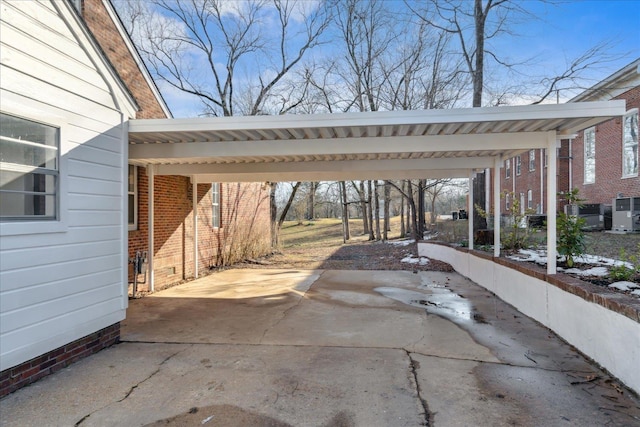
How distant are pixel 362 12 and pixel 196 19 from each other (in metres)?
7.80

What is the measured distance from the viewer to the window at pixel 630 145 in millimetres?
15008

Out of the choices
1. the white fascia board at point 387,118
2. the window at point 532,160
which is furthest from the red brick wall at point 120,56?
the window at point 532,160

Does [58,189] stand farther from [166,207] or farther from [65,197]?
[166,207]

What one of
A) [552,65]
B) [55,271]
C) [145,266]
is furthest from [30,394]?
[552,65]

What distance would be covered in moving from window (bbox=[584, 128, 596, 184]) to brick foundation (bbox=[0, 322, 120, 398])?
20726mm

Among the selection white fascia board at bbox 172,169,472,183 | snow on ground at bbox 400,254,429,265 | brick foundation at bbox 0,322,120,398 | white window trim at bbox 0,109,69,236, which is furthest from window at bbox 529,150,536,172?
white window trim at bbox 0,109,69,236

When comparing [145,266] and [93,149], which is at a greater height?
[93,149]

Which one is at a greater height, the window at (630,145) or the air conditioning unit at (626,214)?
the window at (630,145)

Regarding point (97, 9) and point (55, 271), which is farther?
point (97, 9)

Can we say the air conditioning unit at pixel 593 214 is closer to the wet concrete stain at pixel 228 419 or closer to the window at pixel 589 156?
the window at pixel 589 156

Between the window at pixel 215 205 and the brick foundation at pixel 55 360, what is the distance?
6.96 m

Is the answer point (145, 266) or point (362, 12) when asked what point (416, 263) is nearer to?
point (145, 266)

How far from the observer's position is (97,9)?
7035mm

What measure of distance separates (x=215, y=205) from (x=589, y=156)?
1783 cm
